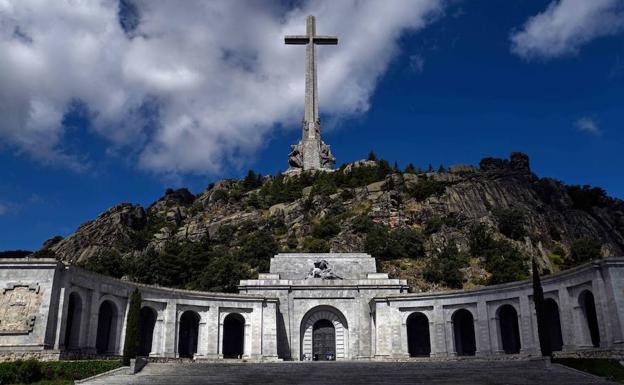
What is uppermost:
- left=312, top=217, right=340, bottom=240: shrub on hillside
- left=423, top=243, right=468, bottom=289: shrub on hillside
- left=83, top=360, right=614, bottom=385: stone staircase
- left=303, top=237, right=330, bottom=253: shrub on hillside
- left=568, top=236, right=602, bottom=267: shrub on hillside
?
left=312, top=217, right=340, bottom=240: shrub on hillside

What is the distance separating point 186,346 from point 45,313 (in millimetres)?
15738

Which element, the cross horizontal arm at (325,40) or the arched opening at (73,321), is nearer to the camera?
the arched opening at (73,321)

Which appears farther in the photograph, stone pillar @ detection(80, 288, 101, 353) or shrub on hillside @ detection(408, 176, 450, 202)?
shrub on hillside @ detection(408, 176, 450, 202)

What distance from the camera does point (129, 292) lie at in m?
42.2

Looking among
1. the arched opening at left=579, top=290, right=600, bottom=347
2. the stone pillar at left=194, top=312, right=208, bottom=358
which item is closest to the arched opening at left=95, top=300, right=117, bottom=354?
the stone pillar at left=194, top=312, right=208, bottom=358

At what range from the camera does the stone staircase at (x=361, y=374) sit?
29.7 m

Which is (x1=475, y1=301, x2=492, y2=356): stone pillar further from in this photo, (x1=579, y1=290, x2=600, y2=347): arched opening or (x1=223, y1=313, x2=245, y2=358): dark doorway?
(x1=223, y1=313, x2=245, y2=358): dark doorway

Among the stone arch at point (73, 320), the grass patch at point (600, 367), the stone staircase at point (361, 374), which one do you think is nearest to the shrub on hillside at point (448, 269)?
the stone staircase at point (361, 374)

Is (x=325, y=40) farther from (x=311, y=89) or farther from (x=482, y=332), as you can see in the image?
(x=482, y=332)

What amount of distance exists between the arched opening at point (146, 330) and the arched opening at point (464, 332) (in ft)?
78.8

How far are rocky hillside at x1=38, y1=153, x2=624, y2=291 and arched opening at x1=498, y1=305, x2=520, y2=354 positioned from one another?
20461 mm

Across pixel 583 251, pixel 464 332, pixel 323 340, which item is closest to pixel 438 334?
pixel 464 332

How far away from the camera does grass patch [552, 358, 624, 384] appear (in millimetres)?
30656

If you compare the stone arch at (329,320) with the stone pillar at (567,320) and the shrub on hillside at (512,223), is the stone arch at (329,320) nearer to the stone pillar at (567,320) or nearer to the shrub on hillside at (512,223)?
the stone pillar at (567,320)
